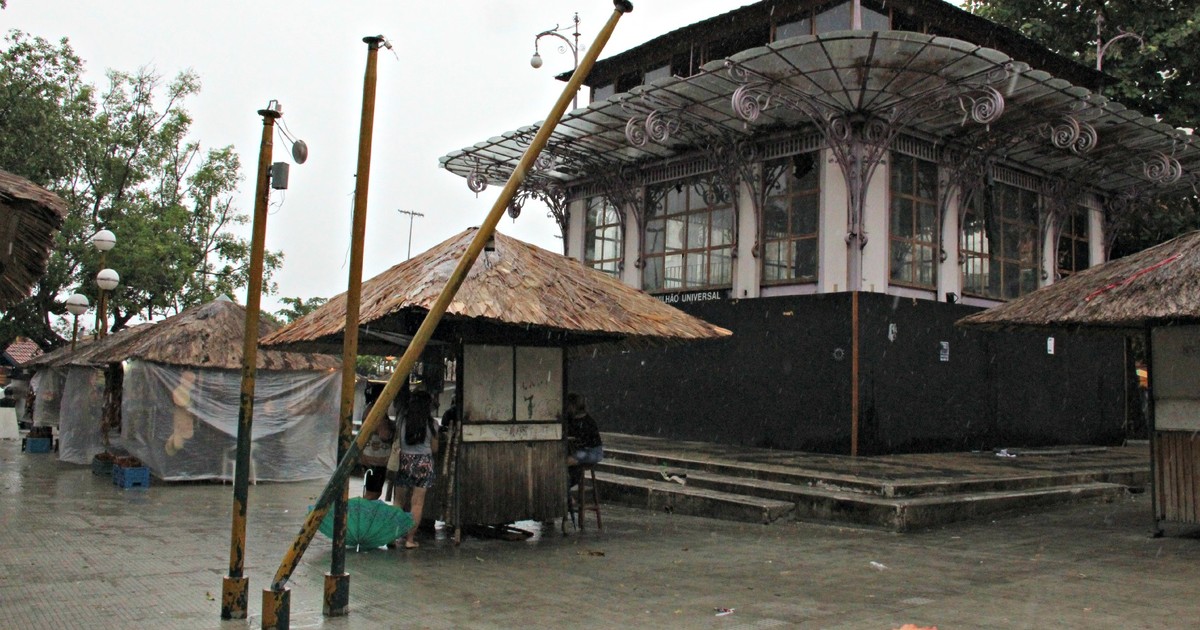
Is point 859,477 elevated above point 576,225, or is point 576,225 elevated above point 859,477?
point 576,225

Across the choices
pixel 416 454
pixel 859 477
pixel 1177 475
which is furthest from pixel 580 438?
pixel 1177 475

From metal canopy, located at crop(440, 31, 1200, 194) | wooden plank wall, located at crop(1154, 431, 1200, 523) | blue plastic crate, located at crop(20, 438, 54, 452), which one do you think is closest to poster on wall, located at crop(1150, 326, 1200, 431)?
wooden plank wall, located at crop(1154, 431, 1200, 523)

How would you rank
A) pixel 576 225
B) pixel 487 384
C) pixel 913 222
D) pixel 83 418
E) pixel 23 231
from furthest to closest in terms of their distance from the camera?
1. pixel 576 225
2. pixel 83 418
3. pixel 913 222
4. pixel 487 384
5. pixel 23 231

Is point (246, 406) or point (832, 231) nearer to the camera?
point (246, 406)

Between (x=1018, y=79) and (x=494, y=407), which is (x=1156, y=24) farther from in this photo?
(x=494, y=407)

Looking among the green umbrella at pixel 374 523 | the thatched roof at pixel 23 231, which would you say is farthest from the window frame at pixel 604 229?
the thatched roof at pixel 23 231

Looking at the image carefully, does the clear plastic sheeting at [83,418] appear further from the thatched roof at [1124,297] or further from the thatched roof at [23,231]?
the thatched roof at [1124,297]

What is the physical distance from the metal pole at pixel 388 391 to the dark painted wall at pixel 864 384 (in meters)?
10.8

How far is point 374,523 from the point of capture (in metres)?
8.56

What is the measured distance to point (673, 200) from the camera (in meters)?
19.6

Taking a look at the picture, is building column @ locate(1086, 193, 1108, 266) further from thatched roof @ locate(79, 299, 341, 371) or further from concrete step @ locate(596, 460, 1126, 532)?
thatched roof @ locate(79, 299, 341, 371)

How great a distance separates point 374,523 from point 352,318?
2.97 metres

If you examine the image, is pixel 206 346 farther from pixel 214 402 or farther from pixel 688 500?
pixel 688 500

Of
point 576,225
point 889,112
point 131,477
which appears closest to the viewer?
point 131,477
